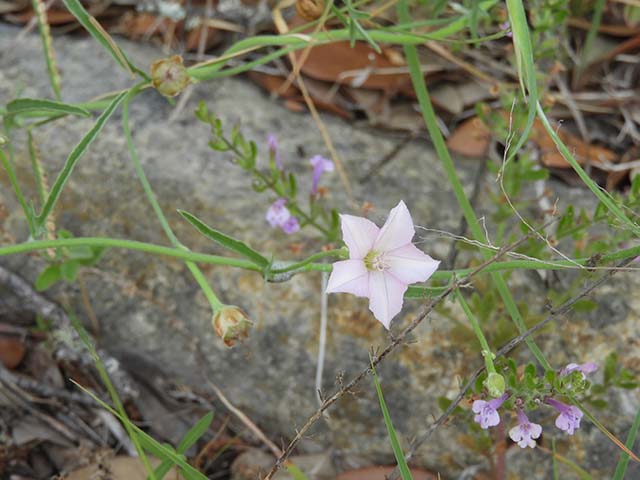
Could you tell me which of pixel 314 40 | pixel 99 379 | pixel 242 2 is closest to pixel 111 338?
pixel 99 379

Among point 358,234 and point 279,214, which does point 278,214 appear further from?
point 358,234

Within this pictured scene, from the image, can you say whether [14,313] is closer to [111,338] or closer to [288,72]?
[111,338]

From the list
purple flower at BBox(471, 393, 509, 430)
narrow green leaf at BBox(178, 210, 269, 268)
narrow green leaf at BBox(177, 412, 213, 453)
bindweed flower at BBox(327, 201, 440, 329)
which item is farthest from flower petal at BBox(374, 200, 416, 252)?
narrow green leaf at BBox(177, 412, 213, 453)

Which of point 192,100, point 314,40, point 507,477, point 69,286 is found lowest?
point 507,477

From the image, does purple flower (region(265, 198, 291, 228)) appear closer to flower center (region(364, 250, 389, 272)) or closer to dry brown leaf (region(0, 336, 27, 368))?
flower center (region(364, 250, 389, 272))

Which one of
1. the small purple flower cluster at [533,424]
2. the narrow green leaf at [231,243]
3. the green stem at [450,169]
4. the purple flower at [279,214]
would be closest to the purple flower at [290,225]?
the purple flower at [279,214]

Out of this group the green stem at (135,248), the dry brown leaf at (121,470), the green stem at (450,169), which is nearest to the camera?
the green stem at (135,248)

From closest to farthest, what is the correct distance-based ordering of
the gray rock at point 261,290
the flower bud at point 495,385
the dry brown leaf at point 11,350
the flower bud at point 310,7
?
A: 1. the flower bud at point 495,385
2. the flower bud at point 310,7
3. the gray rock at point 261,290
4. the dry brown leaf at point 11,350

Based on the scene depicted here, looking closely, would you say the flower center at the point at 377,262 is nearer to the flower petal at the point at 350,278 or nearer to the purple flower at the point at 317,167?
the flower petal at the point at 350,278
